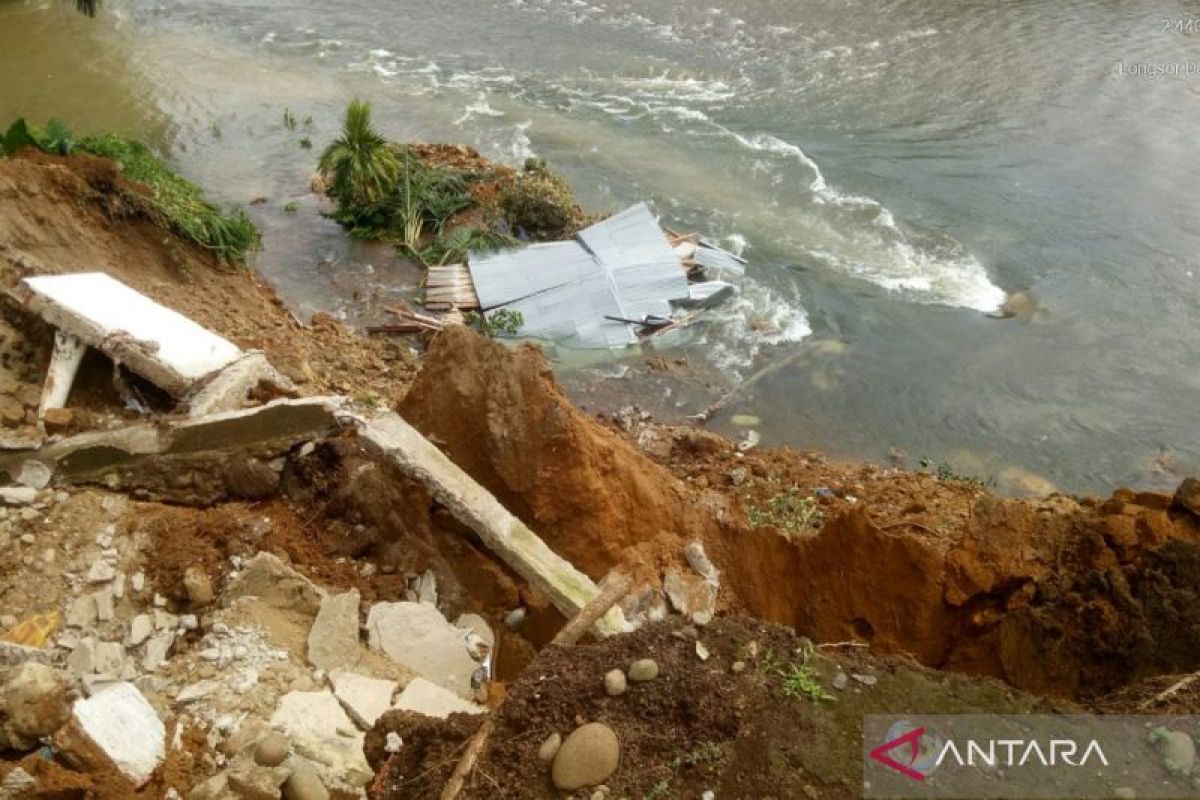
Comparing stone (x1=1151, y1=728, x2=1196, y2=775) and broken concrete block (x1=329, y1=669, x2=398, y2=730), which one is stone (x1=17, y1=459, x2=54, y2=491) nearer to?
broken concrete block (x1=329, y1=669, x2=398, y2=730)

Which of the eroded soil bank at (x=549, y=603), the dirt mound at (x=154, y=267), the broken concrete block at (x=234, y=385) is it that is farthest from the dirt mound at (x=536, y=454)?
the dirt mound at (x=154, y=267)

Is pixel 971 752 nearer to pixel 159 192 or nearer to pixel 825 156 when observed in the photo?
pixel 159 192

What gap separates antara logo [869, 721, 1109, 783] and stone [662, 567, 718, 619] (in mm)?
2250

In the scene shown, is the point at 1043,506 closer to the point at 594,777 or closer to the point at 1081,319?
the point at 1081,319

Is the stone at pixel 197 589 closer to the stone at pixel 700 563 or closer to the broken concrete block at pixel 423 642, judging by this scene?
the broken concrete block at pixel 423 642

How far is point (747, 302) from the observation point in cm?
1232

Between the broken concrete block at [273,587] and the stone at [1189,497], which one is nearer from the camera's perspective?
the broken concrete block at [273,587]

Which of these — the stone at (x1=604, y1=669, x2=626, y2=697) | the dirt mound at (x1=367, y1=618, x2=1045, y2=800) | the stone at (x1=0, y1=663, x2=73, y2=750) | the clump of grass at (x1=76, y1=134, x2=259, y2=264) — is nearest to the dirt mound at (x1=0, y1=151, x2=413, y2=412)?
the clump of grass at (x1=76, y1=134, x2=259, y2=264)

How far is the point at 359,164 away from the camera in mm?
12656

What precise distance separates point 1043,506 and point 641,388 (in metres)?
4.84

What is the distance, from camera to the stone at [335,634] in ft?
17.3

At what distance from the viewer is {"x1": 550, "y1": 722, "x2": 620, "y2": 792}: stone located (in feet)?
12.6

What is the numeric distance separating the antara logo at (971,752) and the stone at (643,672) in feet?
3.54

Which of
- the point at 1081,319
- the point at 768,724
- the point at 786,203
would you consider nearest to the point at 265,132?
the point at 786,203
